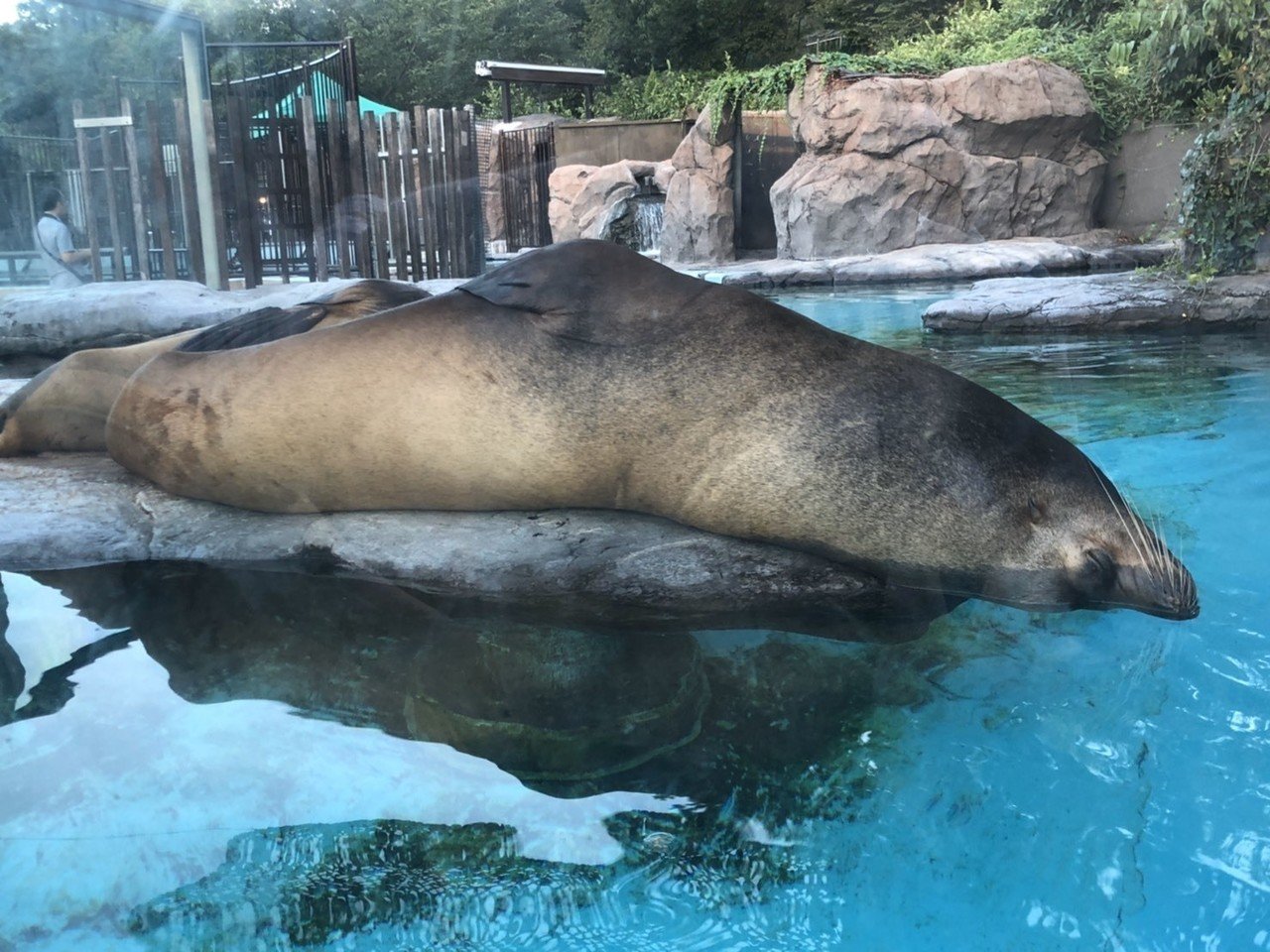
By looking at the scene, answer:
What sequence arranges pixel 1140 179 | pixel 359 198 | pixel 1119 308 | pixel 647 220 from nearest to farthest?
pixel 1119 308, pixel 359 198, pixel 1140 179, pixel 647 220

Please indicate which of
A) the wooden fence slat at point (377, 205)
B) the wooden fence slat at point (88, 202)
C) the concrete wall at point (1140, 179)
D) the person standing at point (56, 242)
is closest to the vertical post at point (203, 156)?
the wooden fence slat at point (88, 202)

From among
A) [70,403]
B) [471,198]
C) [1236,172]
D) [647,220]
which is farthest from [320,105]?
[647,220]

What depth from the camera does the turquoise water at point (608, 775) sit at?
5.00ft

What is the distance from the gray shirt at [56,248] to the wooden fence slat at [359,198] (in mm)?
2159

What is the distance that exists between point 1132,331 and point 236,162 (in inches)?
270

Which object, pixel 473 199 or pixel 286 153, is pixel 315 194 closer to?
pixel 286 153

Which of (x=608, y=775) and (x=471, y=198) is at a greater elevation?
(x=471, y=198)

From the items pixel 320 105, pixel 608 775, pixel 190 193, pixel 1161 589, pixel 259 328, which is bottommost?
pixel 608 775

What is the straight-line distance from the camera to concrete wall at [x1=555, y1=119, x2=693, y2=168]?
16.2 metres

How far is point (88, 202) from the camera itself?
8312mm

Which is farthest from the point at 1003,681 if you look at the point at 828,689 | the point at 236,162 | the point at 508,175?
the point at 508,175

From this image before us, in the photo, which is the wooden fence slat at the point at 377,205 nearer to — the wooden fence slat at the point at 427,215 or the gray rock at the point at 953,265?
the wooden fence slat at the point at 427,215

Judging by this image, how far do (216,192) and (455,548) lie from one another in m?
6.89

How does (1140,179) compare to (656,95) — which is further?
(656,95)
